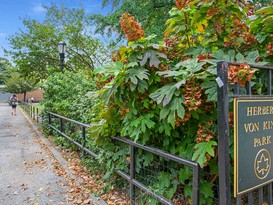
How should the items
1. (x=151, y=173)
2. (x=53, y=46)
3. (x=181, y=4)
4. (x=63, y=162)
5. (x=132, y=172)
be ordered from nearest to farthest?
(x=181, y=4) < (x=151, y=173) < (x=132, y=172) < (x=63, y=162) < (x=53, y=46)

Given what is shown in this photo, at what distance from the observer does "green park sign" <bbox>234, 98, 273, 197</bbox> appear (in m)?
1.80

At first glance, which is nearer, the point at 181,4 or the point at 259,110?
the point at 259,110

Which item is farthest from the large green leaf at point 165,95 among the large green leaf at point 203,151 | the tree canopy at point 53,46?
the tree canopy at point 53,46

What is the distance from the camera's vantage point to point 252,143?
1886 mm

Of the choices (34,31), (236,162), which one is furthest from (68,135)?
(34,31)

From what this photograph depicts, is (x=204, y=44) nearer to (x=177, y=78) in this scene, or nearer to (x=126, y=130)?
(x=177, y=78)

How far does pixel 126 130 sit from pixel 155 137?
1.03 feet

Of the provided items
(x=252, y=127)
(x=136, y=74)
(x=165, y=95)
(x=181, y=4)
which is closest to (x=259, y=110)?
(x=252, y=127)

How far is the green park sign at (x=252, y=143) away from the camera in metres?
1.80

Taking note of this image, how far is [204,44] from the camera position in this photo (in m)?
2.54

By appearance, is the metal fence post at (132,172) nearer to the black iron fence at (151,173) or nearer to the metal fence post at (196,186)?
the black iron fence at (151,173)

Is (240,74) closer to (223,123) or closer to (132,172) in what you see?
(223,123)

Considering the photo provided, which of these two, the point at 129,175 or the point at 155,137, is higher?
the point at 155,137

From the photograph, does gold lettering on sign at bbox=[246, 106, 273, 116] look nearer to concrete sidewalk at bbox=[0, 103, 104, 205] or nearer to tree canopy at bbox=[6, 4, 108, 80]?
concrete sidewalk at bbox=[0, 103, 104, 205]
